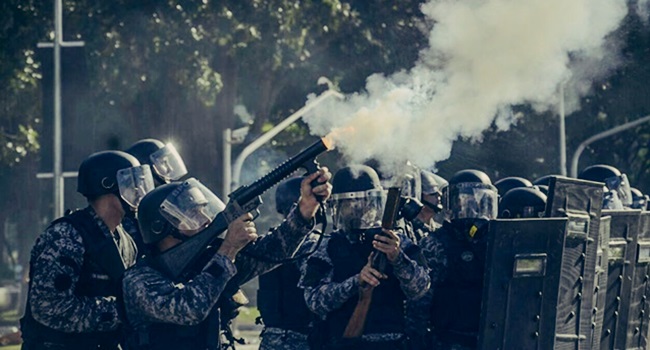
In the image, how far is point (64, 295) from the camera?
25.5ft

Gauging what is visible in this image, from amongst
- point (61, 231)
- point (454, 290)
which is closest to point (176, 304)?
point (61, 231)

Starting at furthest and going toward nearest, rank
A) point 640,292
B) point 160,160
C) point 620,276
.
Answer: point 160,160, point 640,292, point 620,276

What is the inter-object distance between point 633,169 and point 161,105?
38.7ft

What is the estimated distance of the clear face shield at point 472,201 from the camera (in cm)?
912

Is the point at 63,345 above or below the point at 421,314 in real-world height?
below

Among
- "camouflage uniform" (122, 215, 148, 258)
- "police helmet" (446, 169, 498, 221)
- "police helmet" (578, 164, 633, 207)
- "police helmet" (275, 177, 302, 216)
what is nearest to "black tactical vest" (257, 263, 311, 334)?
"police helmet" (275, 177, 302, 216)

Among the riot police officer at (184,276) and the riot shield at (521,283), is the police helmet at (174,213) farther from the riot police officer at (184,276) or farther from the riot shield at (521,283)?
the riot shield at (521,283)

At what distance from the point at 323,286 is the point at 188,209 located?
1.08m

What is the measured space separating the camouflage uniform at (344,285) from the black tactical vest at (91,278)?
3.90ft

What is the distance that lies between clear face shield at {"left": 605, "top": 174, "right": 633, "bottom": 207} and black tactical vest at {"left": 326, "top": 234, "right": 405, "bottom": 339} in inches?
205

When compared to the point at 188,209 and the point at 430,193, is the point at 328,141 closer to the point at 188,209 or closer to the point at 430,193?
the point at 188,209

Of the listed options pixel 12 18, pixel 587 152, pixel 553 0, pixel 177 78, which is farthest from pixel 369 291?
pixel 587 152

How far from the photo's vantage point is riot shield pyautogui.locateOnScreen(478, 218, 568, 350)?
8.02 meters

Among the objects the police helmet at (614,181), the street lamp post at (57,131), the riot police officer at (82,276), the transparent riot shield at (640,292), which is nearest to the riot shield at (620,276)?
the transparent riot shield at (640,292)
